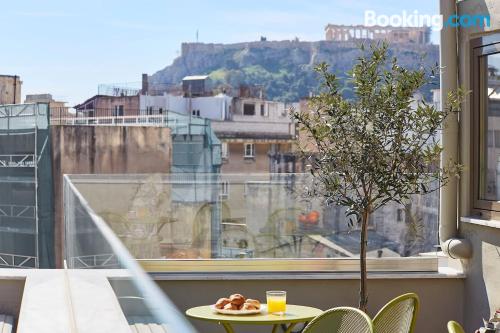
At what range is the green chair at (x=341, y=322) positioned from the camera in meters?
3.67

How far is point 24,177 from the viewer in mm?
21125

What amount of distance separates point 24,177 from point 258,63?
222 feet

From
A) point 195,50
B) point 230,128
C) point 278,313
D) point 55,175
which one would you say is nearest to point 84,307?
point 278,313

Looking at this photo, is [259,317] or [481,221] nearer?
[259,317]

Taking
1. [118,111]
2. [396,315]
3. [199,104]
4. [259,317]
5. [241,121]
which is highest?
[199,104]

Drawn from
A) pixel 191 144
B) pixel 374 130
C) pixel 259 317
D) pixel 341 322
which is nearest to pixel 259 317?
pixel 259 317

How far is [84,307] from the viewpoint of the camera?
3.06 meters

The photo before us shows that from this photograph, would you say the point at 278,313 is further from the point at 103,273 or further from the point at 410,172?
the point at 103,273

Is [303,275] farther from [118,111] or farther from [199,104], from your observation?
[199,104]

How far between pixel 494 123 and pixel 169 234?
84.3 inches

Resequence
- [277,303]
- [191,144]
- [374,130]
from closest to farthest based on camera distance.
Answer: [277,303], [374,130], [191,144]

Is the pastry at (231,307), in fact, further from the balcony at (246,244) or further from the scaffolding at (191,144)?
the scaffolding at (191,144)

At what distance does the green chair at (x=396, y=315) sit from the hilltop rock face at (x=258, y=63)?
66.4 m

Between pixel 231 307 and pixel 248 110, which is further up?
pixel 248 110
